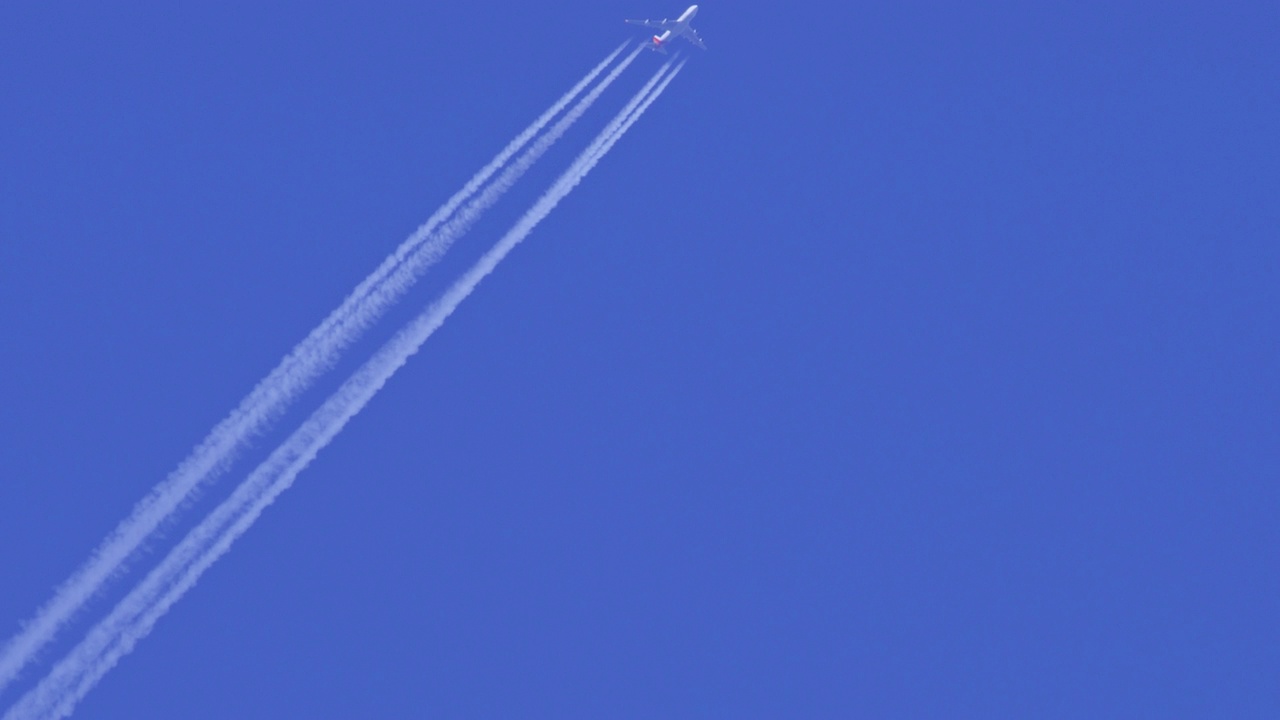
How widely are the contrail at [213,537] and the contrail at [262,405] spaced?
792 millimetres

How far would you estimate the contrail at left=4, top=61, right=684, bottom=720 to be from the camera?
45.9 meters

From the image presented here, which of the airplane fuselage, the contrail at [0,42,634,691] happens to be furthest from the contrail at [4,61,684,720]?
the airplane fuselage

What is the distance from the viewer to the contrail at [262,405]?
46750mm

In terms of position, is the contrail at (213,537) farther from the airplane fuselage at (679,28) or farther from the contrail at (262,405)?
the airplane fuselage at (679,28)

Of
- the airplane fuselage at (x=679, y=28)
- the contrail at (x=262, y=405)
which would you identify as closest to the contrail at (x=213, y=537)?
the contrail at (x=262, y=405)

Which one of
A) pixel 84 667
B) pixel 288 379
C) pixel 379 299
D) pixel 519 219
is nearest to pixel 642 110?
pixel 519 219

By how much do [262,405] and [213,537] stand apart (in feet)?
14.4

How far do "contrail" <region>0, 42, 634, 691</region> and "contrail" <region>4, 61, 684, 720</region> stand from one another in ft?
2.60

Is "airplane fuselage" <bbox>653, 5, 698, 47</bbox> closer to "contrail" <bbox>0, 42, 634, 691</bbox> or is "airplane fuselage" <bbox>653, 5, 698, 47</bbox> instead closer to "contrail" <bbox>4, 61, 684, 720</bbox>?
"contrail" <bbox>0, 42, 634, 691</bbox>

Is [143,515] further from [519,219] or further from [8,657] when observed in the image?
[519,219]

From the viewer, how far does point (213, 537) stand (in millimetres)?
47906

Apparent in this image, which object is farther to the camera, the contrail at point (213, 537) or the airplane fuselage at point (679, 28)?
the airplane fuselage at point (679, 28)

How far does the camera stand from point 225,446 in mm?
49719

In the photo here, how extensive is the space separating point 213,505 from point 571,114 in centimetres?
1763
